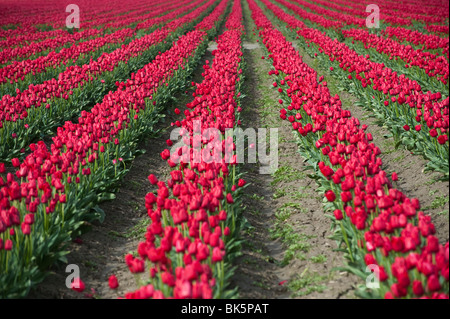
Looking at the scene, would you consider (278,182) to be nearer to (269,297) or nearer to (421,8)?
(269,297)

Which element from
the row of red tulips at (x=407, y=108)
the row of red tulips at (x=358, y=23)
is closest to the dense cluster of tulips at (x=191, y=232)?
the row of red tulips at (x=407, y=108)

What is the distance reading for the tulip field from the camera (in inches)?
129

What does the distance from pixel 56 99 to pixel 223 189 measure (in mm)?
5452

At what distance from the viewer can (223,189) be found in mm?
4699

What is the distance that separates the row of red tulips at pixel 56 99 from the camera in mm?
6934

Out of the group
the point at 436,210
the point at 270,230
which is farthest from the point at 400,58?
the point at 270,230

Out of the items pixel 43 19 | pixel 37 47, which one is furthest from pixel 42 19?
pixel 37 47

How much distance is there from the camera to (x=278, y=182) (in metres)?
6.22

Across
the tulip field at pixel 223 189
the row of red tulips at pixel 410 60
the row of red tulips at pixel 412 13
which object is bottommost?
the tulip field at pixel 223 189

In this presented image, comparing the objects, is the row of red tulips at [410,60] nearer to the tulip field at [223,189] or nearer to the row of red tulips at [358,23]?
the tulip field at [223,189]

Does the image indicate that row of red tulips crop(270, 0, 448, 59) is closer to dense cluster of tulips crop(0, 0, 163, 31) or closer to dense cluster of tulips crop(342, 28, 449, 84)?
dense cluster of tulips crop(342, 28, 449, 84)

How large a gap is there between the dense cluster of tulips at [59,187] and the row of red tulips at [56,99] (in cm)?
125

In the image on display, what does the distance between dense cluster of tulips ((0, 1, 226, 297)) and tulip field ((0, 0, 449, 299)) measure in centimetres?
2

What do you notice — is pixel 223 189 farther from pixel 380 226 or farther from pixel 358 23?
pixel 358 23
